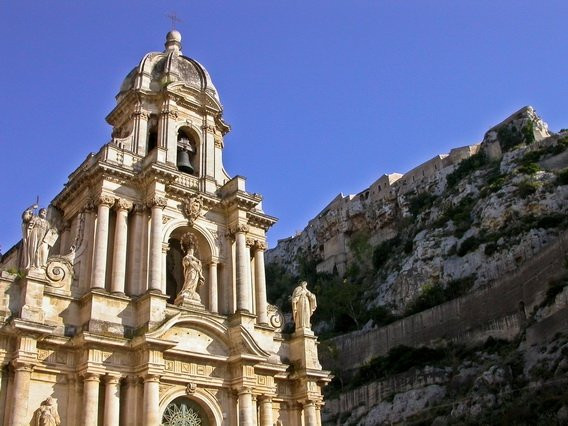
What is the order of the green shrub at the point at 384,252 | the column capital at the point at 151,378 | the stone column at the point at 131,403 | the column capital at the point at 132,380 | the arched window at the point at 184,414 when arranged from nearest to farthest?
the stone column at the point at 131,403 → the column capital at the point at 151,378 → the column capital at the point at 132,380 → the arched window at the point at 184,414 → the green shrub at the point at 384,252

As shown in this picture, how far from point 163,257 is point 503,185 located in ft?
139

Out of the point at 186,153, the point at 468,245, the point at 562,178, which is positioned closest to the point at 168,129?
the point at 186,153

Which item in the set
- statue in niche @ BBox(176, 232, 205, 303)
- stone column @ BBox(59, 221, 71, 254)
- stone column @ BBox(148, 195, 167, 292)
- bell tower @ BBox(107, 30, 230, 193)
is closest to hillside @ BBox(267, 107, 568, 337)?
bell tower @ BBox(107, 30, 230, 193)

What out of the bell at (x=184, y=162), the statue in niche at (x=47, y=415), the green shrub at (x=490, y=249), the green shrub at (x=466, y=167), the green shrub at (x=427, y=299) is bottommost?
the statue in niche at (x=47, y=415)

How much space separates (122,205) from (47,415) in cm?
715

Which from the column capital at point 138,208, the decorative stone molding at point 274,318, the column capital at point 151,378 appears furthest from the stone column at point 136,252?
the decorative stone molding at point 274,318

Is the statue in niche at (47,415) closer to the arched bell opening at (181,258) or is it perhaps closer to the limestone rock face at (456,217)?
the arched bell opening at (181,258)

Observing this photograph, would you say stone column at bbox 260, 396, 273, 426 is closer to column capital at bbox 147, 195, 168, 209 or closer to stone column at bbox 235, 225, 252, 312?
stone column at bbox 235, 225, 252, 312

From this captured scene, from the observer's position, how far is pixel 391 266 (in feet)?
212

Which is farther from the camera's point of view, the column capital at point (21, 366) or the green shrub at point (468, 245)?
the green shrub at point (468, 245)

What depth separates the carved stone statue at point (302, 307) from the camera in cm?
2418

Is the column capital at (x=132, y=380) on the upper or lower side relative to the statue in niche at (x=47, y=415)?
upper

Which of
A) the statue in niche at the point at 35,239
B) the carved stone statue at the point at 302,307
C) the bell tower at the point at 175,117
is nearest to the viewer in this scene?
the statue in niche at the point at 35,239

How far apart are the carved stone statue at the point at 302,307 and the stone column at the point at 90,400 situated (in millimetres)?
8254
